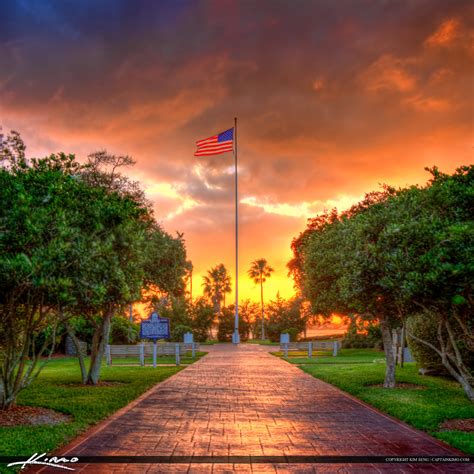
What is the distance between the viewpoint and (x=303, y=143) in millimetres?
22641

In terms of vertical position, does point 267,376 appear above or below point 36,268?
below

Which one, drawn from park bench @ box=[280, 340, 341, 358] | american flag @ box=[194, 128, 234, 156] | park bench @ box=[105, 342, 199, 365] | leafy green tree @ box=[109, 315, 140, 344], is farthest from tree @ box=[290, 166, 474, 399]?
american flag @ box=[194, 128, 234, 156]

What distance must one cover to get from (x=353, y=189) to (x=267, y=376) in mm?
10453

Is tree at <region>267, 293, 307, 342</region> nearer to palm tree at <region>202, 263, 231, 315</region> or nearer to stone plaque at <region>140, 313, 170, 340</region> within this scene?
stone plaque at <region>140, 313, 170, 340</region>

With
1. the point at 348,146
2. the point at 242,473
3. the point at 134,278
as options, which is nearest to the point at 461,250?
the point at 242,473

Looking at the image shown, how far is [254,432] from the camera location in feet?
28.1

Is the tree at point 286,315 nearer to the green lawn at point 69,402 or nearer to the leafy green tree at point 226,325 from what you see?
the leafy green tree at point 226,325

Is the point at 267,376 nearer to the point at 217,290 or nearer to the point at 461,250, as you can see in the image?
the point at 461,250

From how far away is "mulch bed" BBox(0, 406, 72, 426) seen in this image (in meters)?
9.43

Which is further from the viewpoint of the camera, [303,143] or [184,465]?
[303,143]

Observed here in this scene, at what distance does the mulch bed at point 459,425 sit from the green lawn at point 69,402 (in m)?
6.28

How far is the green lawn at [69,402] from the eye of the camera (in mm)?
7570
